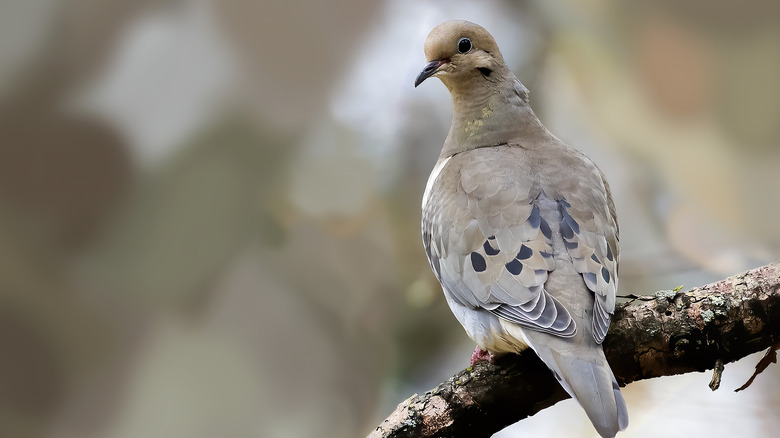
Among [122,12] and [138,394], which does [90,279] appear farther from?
[122,12]

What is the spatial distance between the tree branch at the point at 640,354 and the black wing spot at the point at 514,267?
16 cm

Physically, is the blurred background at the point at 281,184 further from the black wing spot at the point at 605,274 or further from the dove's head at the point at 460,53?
Result: the black wing spot at the point at 605,274

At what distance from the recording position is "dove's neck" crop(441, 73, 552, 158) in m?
2.04

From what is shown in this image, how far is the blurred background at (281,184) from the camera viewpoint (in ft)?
9.36

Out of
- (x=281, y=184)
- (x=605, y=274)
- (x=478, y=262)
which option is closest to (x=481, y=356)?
(x=478, y=262)

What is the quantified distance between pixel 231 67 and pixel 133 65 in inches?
14.8

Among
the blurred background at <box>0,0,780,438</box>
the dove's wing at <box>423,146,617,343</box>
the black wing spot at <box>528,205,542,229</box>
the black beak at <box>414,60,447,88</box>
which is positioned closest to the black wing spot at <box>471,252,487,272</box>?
the dove's wing at <box>423,146,617,343</box>

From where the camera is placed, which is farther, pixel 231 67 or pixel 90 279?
pixel 231 67

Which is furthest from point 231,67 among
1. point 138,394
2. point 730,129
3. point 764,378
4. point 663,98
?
point 764,378

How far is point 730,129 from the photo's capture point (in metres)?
2.98

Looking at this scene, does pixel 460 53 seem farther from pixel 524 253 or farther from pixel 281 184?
pixel 281 184

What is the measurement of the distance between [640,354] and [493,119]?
0.79 m

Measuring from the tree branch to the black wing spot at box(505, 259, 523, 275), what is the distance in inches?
6.3

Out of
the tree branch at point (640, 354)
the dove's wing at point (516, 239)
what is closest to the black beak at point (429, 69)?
the dove's wing at point (516, 239)
